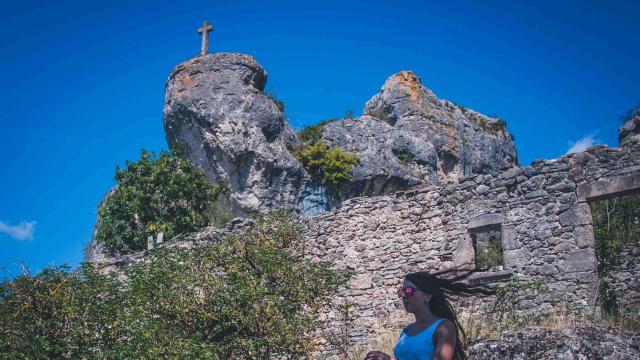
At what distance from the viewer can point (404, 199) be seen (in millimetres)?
14109

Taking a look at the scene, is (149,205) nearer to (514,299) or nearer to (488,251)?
(488,251)

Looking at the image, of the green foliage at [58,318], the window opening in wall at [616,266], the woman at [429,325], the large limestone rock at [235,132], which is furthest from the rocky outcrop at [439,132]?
the woman at [429,325]

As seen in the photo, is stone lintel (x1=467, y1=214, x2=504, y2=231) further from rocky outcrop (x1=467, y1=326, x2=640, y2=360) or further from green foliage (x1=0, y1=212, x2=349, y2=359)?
rocky outcrop (x1=467, y1=326, x2=640, y2=360)

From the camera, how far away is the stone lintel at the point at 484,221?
12.9 meters

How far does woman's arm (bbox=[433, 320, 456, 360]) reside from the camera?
495 cm

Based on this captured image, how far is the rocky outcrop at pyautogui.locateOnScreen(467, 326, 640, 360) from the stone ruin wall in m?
3.52

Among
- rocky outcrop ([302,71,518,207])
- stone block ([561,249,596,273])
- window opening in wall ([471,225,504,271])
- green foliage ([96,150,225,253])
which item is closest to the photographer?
stone block ([561,249,596,273])

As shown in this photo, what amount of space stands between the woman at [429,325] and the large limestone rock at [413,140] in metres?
17.9

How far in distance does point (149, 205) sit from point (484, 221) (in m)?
11.3

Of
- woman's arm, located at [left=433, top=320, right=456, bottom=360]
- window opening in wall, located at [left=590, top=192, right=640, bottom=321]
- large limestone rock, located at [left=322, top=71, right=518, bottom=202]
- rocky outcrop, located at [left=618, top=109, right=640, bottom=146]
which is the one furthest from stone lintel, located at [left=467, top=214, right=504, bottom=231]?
large limestone rock, located at [left=322, top=71, right=518, bottom=202]

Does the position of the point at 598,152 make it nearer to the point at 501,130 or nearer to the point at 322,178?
the point at 322,178

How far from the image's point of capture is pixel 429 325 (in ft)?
17.4

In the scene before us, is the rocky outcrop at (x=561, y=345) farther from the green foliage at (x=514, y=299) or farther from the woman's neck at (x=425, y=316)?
the woman's neck at (x=425, y=316)

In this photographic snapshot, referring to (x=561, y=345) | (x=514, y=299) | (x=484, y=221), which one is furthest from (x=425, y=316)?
(x=484, y=221)
